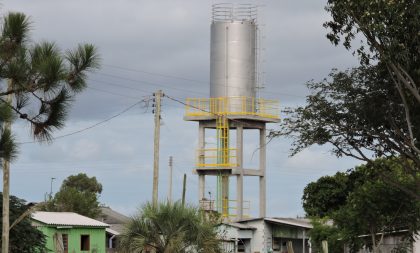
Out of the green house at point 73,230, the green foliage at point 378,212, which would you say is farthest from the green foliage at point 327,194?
the green foliage at point 378,212

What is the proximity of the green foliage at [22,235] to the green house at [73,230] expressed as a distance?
10.6 meters

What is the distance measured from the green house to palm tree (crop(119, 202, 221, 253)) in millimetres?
16458

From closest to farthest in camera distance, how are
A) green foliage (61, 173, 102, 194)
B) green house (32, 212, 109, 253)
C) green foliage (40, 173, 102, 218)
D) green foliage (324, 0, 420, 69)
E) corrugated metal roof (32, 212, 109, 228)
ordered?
green foliage (324, 0, 420, 69)
green house (32, 212, 109, 253)
corrugated metal roof (32, 212, 109, 228)
green foliage (40, 173, 102, 218)
green foliage (61, 173, 102, 194)

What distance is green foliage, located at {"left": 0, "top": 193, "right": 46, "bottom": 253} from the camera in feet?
129

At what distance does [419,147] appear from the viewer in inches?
1437

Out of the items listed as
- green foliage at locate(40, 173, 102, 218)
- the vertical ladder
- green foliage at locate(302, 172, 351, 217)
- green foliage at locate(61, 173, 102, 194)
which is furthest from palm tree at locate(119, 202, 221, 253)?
green foliage at locate(61, 173, 102, 194)

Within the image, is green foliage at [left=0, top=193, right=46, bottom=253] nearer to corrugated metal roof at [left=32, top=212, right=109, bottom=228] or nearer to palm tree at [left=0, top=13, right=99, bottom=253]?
Result: corrugated metal roof at [left=32, top=212, right=109, bottom=228]

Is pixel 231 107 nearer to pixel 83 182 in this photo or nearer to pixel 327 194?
pixel 327 194

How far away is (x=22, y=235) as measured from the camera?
39.8 meters

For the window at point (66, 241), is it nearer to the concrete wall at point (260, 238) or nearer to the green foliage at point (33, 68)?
the concrete wall at point (260, 238)

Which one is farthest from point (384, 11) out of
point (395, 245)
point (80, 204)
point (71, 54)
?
point (80, 204)

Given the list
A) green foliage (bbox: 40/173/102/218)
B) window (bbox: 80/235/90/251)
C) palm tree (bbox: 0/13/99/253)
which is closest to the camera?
palm tree (bbox: 0/13/99/253)

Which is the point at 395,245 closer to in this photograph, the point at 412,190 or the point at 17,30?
the point at 412,190

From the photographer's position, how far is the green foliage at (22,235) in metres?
39.4
